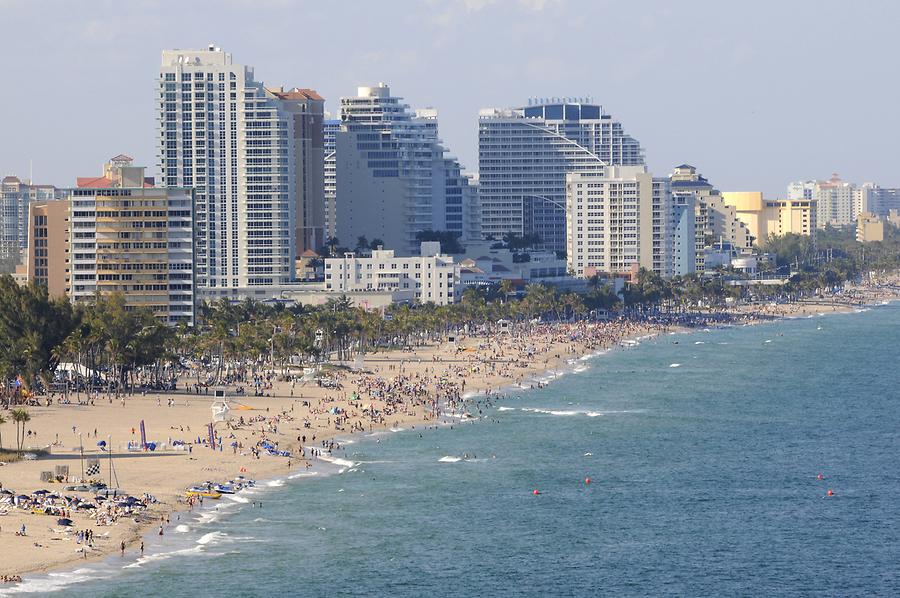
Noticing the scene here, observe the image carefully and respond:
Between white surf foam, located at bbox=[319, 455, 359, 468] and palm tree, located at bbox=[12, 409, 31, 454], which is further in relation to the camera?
white surf foam, located at bbox=[319, 455, 359, 468]

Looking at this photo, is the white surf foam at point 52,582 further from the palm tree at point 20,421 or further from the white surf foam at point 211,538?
the palm tree at point 20,421

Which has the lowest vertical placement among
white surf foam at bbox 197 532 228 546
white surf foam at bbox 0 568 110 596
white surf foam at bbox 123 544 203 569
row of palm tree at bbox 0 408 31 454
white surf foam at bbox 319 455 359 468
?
white surf foam at bbox 0 568 110 596

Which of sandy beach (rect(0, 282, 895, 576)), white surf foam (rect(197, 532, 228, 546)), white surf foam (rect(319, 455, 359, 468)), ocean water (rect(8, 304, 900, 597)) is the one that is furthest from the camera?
white surf foam (rect(319, 455, 359, 468))

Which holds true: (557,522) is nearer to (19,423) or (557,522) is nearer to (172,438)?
(172,438)

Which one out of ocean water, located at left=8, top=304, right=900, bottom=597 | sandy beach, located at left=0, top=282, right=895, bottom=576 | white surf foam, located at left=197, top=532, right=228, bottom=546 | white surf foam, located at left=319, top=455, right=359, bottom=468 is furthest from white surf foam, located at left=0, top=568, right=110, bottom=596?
white surf foam, located at left=319, top=455, right=359, bottom=468

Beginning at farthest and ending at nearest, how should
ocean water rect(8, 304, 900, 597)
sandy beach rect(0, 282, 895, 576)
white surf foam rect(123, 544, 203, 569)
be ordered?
sandy beach rect(0, 282, 895, 576) < white surf foam rect(123, 544, 203, 569) < ocean water rect(8, 304, 900, 597)

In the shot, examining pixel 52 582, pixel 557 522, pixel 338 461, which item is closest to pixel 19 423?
pixel 338 461

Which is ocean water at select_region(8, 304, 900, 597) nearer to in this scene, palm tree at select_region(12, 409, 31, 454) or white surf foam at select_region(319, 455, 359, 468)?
white surf foam at select_region(319, 455, 359, 468)

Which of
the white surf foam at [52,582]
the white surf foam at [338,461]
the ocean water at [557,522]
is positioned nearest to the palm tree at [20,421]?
the ocean water at [557,522]
